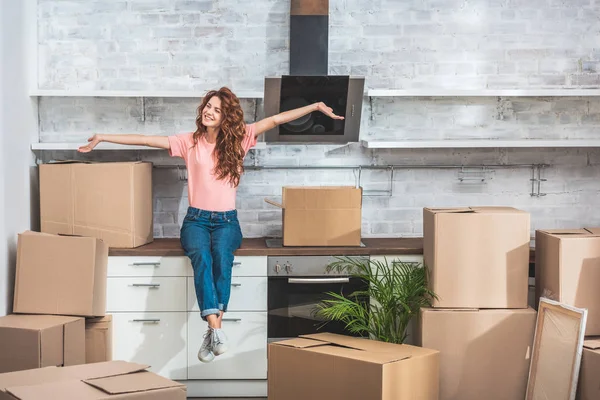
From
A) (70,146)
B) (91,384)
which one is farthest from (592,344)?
(70,146)

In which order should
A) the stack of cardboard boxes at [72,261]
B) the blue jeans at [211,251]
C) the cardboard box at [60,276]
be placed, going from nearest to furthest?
the stack of cardboard boxes at [72,261], the cardboard box at [60,276], the blue jeans at [211,251]

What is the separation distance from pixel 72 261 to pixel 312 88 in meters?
1.61

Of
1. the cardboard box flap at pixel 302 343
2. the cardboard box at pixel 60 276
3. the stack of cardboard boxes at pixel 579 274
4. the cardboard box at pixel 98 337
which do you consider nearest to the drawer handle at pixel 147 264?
the cardboard box at pixel 60 276

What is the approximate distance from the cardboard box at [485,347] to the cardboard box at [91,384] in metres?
1.79

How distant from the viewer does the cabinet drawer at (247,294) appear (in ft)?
14.9

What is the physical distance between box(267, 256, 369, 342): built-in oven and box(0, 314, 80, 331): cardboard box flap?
1.07m

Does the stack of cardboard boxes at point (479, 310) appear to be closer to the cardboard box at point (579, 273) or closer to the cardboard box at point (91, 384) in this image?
the cardboard box at point (579, 273)

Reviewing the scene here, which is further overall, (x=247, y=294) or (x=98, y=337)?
(x=247, y=294)

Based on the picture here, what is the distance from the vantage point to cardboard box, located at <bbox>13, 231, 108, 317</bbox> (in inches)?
164

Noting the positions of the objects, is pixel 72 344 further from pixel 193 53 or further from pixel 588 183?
pixel 588 183

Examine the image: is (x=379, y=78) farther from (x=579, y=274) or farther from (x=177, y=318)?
(x=177, y=318)

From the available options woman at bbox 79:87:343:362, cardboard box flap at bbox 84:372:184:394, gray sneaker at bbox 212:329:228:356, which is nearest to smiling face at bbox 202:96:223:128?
woman at bbox 79:87:343:362

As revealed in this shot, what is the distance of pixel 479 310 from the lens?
13.8 feet

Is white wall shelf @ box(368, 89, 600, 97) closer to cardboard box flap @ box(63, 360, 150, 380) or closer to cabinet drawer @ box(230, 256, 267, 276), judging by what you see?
cabinet drawer @ box(230, 256, 267, 276)
